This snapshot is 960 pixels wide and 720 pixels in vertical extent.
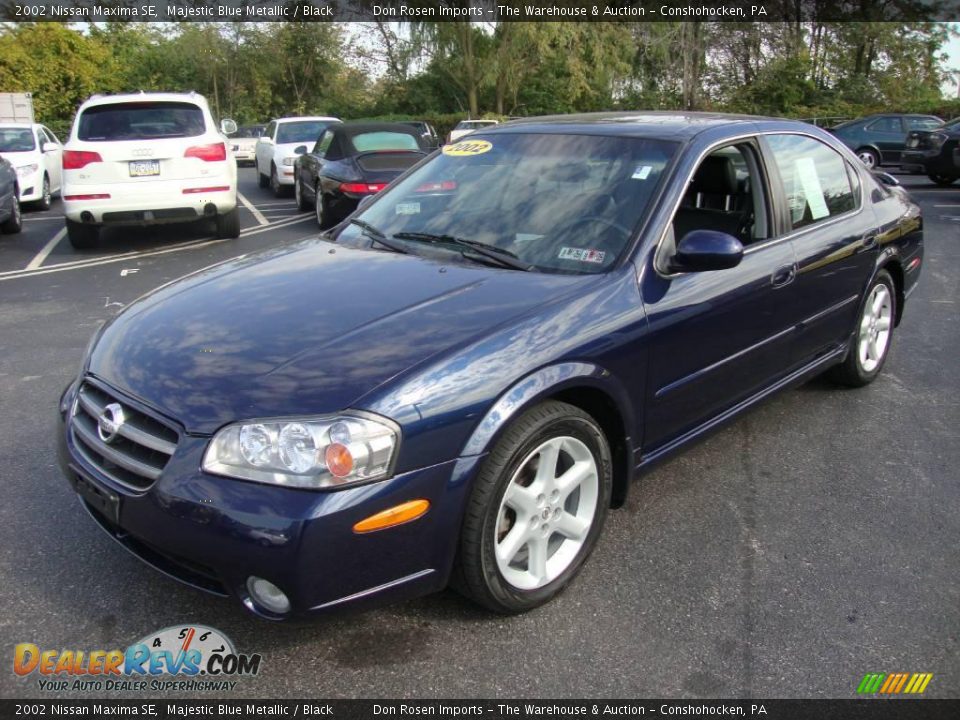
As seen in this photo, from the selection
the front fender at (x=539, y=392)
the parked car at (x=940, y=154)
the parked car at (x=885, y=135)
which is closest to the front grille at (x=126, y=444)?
the front fender at (x=539, y=392)

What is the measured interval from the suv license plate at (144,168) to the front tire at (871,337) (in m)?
7.52

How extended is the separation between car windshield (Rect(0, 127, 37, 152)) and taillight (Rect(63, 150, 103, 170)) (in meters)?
5.79

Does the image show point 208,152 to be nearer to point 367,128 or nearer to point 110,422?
point 367,128

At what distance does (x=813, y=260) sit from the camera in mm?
3945

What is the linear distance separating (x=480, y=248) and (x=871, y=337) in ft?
9.08

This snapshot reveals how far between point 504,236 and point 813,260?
1.58 meters

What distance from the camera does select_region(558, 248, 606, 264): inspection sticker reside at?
3121 mm

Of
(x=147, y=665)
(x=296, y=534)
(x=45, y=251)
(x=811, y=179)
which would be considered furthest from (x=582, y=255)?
(x=45, y=251)

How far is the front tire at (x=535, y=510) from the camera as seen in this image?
8.23ft

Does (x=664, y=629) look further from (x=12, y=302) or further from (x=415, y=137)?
(x=415, y=137)

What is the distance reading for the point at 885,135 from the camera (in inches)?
775

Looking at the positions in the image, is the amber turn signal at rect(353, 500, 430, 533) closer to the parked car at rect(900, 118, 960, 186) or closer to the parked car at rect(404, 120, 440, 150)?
the parked car at rect(404, 120, 440, 150)

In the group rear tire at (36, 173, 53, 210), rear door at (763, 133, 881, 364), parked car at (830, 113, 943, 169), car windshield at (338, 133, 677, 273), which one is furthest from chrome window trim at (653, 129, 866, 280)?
parked car at (830, 113, 943, 169)

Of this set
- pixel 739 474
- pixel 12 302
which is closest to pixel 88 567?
pixel 739 474
